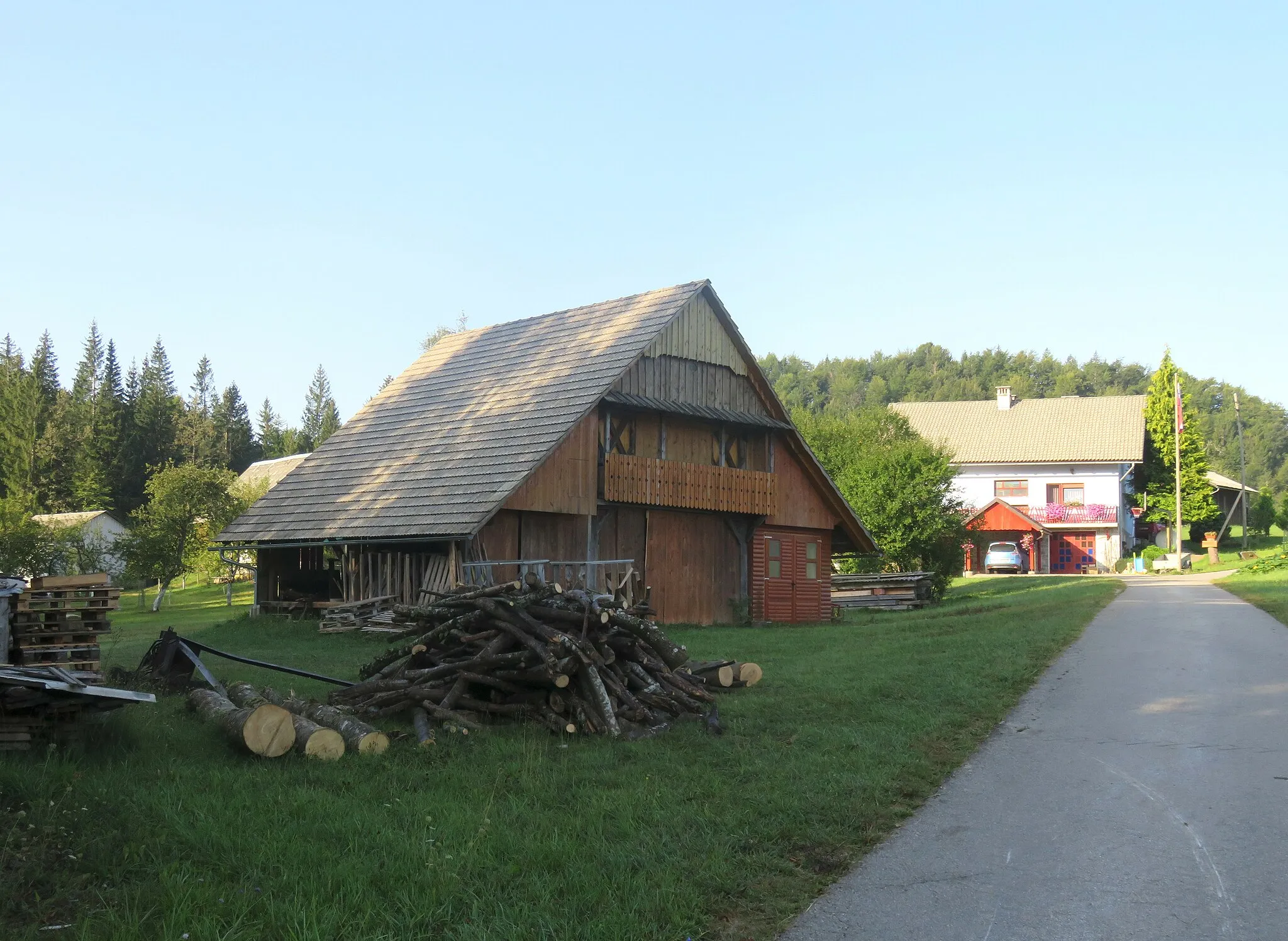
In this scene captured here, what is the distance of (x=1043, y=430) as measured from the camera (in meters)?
69.2

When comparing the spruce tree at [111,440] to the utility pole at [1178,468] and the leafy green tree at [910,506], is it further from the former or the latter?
the utility pole at [1178,468]

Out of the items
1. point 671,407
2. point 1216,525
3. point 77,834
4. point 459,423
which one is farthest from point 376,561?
point 1216,525

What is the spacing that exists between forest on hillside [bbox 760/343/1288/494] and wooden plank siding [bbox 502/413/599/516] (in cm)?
10435

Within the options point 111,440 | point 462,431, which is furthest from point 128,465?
point 462,431

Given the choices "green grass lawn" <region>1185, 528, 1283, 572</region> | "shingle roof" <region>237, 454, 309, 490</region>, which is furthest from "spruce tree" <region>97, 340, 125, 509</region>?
"green grass lawn" <region>1185, 528, 1283, 572</region>

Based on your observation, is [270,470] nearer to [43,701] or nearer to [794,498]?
[794,498]

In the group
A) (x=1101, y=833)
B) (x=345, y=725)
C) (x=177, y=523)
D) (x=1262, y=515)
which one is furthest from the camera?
(x=1262, y=515)

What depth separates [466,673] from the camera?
36.7ft

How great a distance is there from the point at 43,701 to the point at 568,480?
15.4 metres

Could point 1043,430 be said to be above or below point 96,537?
above

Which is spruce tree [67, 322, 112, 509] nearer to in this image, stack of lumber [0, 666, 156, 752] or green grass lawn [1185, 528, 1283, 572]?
green grass lawn [1185, 528, 1283, 572]

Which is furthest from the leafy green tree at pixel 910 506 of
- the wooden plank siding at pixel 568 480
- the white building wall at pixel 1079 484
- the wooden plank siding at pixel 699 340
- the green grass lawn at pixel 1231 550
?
the white building wall at pixel 1079 484

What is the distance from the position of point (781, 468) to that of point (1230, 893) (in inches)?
911

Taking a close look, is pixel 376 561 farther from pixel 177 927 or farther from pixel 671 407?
pixel 177 927
